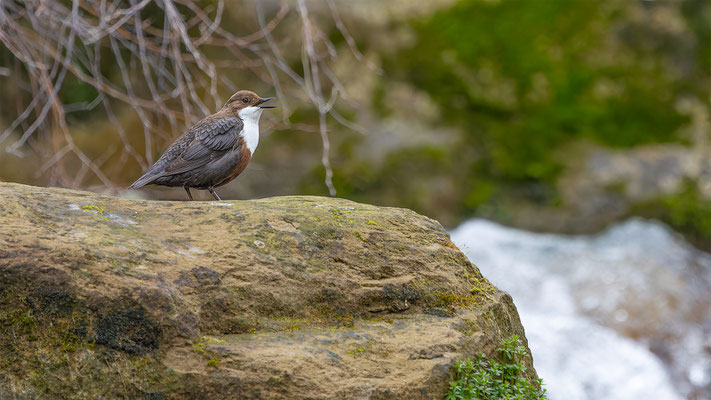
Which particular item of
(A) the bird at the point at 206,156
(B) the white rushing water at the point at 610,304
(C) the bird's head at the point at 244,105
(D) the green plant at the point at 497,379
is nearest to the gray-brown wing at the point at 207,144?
(A) the bird at the point at 206,156

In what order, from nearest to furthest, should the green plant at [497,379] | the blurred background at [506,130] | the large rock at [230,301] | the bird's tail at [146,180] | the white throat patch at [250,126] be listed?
the large rock at [230,301] → the green plant at [497,379] → the bird's tail at [146,180] → the white throat patch at [250,126] → the blurred background at [506,130]

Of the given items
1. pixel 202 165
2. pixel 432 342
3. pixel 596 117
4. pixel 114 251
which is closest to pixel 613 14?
pixel 596 117

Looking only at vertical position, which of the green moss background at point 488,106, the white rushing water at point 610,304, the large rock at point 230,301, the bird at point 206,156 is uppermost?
the green moss background at point 488,106

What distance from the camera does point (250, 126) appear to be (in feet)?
15.2

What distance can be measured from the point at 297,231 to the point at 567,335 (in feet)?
12.9

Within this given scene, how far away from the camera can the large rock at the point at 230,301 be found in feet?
9.12

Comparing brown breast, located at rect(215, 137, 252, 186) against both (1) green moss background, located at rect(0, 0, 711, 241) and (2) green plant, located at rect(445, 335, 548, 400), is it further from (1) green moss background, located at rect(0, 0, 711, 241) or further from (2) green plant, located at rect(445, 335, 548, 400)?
(1) green moss background, located at rect(0, 0, 711, 241)

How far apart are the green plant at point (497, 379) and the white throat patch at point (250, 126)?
2005 millimetres

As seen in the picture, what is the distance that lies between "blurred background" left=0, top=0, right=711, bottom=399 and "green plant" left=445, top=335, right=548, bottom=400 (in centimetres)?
370

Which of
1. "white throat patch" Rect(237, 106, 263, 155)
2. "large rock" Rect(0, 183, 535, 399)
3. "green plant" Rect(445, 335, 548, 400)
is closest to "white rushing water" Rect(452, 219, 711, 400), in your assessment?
"green plant" Rect(445, 335, 548, 400)

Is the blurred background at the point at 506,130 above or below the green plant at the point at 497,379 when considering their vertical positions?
above

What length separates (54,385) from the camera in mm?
2752

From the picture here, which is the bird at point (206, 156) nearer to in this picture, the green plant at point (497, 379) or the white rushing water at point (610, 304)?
the green plant at point (497, 379)

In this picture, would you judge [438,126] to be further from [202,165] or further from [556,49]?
[202,165]
